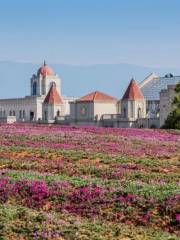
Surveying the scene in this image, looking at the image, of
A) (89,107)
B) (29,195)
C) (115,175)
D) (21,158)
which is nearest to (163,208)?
(29,195)

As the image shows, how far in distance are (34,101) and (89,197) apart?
11997cm

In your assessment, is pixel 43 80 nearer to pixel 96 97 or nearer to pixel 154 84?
pixel 154 84

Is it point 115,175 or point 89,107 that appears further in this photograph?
point 89,107

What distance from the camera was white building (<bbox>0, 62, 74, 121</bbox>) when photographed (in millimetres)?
137000

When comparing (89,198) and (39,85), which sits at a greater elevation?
(39,85)

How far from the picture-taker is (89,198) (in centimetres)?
1748

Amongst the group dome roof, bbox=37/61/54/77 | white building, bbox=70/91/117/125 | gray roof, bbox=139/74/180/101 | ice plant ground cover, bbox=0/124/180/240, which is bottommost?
ice plant ground cover, bbox=0/124/180/240

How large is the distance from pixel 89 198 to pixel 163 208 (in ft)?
7.21

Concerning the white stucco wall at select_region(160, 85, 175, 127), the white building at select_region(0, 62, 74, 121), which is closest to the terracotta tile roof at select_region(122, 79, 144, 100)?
the white stucco wall at select_region(160, 85, 175, 127)

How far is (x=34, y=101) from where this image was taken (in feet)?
449

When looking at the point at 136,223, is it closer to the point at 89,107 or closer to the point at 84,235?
the point at 84,235

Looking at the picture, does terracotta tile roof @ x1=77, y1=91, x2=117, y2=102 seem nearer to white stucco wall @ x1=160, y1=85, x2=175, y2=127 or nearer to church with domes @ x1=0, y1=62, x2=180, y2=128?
church with domes @ x1=0, y1=62, x2=180, y2=128

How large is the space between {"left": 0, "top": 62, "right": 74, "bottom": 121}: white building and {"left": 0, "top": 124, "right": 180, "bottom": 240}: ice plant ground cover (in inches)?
4268

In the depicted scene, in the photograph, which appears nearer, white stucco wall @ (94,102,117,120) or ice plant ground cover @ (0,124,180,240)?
ice plant ground cover @ (0,124,180,240)
